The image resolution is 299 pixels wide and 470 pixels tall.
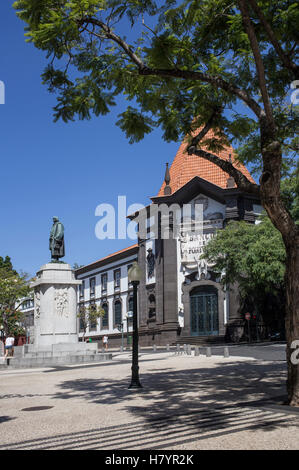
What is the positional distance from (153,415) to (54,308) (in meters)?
17.7

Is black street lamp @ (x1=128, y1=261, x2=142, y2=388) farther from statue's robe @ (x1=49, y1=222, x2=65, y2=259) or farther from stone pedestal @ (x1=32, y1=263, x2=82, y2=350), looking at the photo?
statue's robe @ (x1=49, y1=222, x2=65, y2=259)

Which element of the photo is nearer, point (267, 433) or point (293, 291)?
point (267, 433)

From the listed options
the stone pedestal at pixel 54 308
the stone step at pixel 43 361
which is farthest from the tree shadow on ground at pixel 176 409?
the stone pedestal at pixel 54 308

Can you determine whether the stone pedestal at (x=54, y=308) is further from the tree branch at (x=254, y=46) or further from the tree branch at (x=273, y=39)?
the tree branch at (x=254, y=46)

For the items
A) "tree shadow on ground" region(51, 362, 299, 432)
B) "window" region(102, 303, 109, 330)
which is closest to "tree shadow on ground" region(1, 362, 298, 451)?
"tree shadow on ground" region(51, 362, 299, 432)

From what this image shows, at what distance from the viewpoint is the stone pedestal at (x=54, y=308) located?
25312 mm

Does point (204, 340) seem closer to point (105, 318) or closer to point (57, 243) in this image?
point (57, 243)

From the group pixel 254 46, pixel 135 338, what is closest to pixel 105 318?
pixel 135 338

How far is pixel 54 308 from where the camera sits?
25531 mm

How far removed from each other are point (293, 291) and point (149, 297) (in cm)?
4115

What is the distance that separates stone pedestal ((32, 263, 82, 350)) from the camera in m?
25.3

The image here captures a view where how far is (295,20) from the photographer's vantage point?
9938 mm

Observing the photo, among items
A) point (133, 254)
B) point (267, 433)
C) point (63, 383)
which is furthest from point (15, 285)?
point (267, 433)
